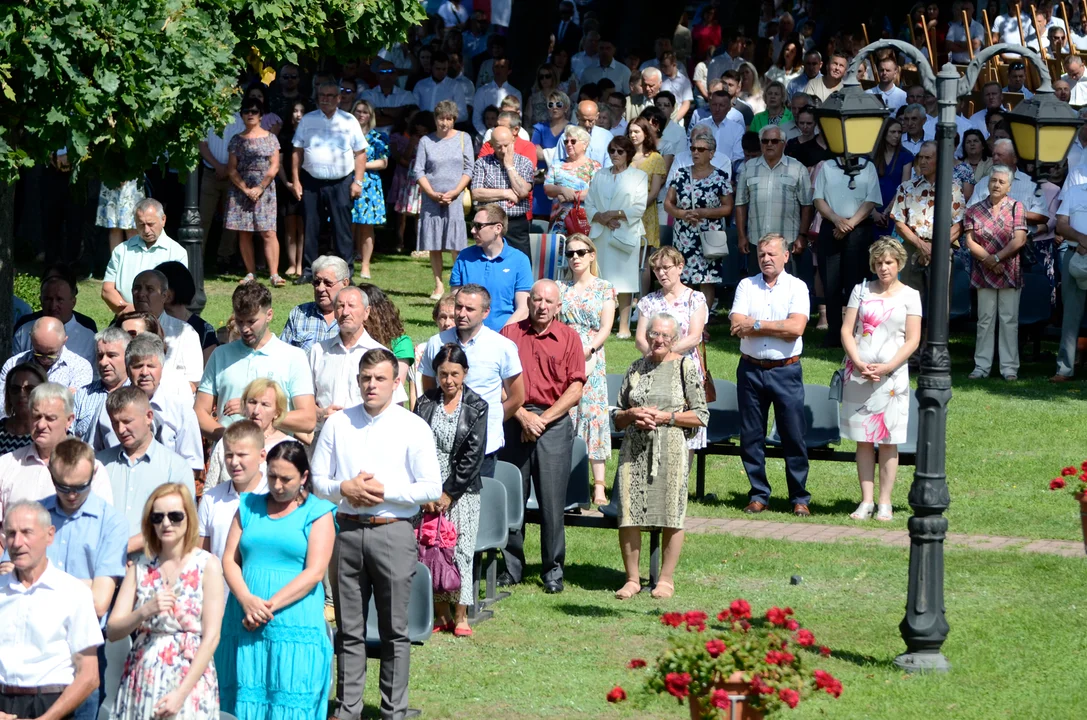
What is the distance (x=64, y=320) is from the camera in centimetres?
1157

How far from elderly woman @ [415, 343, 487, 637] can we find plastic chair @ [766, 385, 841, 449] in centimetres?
427

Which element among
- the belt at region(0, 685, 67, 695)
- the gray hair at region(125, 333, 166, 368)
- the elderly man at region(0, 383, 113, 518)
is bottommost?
the belt at region(0, 685, 67, 695)

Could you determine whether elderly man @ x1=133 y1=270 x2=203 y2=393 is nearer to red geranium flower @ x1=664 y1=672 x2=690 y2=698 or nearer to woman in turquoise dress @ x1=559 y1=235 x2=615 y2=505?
woman in turquoise dress @ x1=559 y1=235 x2=615 y2=505

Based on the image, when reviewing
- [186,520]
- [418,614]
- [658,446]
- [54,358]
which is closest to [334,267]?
[54,358]

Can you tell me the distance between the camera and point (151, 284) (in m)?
11.1

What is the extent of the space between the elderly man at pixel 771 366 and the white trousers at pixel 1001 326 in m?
4.71

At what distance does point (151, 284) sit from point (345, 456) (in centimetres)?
312

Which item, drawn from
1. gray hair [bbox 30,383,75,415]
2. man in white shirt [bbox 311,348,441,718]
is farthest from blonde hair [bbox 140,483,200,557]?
gray hair [bbox 30,383,75,415]

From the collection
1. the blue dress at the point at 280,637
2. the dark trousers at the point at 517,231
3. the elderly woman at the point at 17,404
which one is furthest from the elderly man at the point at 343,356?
the dark trousers at the point at 517,231

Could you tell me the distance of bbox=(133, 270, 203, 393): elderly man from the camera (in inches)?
436

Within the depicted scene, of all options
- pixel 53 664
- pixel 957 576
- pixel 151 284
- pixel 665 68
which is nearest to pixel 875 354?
pixel 957 576

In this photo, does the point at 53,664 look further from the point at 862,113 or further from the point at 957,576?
the point at 957,576

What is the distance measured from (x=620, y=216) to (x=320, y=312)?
6553 mm

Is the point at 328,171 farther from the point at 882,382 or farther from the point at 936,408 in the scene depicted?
the point at 936,408
